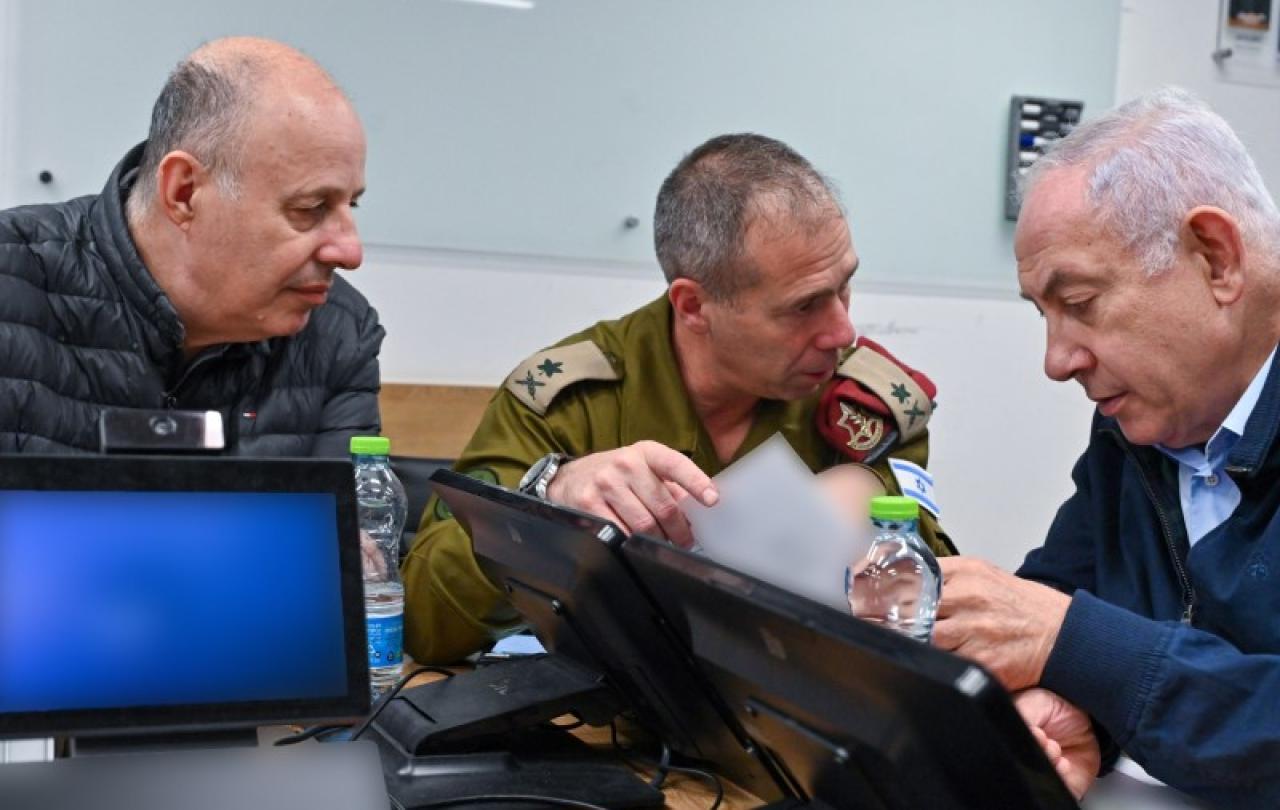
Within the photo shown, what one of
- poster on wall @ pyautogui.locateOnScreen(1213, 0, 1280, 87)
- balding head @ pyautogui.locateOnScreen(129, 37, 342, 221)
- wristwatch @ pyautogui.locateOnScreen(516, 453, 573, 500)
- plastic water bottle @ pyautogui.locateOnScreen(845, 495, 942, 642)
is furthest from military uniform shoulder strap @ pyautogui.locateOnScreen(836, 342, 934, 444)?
poster on wall @ pyautogui.locateOnScreen(1213, 0, 1280, 87)

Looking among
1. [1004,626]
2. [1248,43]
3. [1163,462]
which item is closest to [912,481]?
[1163,462]

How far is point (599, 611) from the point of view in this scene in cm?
106

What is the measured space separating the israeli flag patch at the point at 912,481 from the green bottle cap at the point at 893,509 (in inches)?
25.6

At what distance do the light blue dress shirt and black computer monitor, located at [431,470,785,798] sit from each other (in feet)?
2.11

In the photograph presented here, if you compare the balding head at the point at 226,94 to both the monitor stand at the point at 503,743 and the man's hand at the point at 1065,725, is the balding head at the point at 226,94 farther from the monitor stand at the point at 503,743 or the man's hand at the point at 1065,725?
the man's hand at the point at 1065,725

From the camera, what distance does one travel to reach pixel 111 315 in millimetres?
1814

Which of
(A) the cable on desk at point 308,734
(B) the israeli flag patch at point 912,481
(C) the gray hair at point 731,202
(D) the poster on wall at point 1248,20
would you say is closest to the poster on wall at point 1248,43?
(D) the poster on wall at point 1248,20

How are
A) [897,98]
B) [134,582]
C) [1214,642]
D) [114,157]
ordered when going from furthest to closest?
[897,98] → [114,157] → [1214,642] → [134,582]

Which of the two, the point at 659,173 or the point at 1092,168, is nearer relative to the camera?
the point at 1092,168

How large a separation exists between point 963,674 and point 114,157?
252 cm

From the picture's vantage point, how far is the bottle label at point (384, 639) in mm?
1434

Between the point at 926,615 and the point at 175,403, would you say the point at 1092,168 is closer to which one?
the point at 926,615

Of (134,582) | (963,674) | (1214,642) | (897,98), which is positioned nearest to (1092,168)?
(1214,642)

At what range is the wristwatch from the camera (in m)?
1.51
